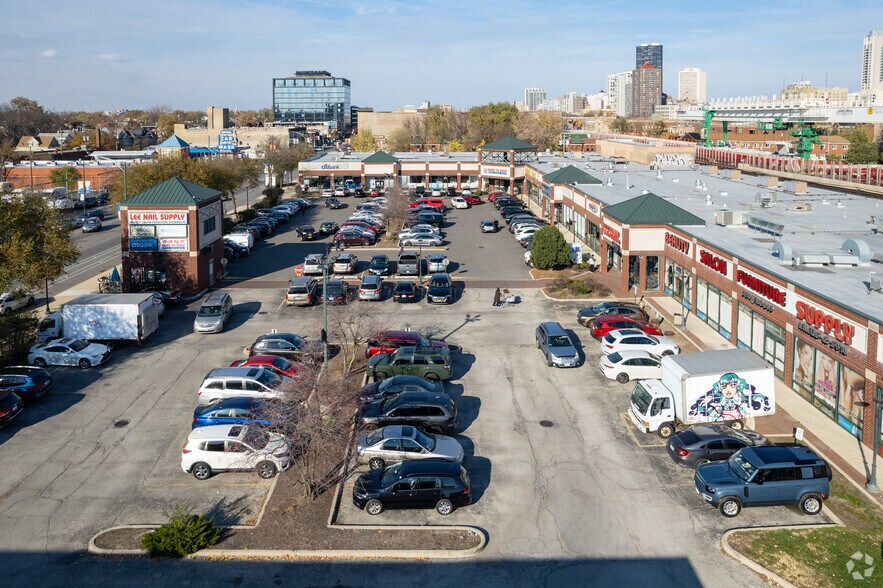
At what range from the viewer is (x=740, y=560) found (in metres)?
16.9

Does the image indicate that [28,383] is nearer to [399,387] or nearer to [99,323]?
[99,323]

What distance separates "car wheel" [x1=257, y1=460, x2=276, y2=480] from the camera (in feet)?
69.3

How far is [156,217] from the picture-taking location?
41969 millimetres

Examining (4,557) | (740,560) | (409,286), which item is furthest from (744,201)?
(4,557)

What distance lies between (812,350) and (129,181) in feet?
171

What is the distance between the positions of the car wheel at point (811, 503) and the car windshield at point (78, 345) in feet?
89.6

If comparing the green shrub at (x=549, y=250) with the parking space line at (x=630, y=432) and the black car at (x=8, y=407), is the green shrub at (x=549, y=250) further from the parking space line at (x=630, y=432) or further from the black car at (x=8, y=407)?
the black car at (x=8, y=407)

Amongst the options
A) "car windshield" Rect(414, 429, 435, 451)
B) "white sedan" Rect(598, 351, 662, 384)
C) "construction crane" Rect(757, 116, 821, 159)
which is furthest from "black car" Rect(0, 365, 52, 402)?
"construction crane" Rect(757, 116, 821, 159)

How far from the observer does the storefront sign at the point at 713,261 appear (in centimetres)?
3303

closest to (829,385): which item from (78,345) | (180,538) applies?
(180,538)

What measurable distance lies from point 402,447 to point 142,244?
2697 cm

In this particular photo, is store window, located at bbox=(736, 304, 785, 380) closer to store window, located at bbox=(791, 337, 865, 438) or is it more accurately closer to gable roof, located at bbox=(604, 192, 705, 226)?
store window, located at bbox=(791, 337, 865, 438)

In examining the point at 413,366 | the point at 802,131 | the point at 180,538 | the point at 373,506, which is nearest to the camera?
the point at 180,538

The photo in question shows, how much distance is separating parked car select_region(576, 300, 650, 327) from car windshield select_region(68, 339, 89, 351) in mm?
22145
